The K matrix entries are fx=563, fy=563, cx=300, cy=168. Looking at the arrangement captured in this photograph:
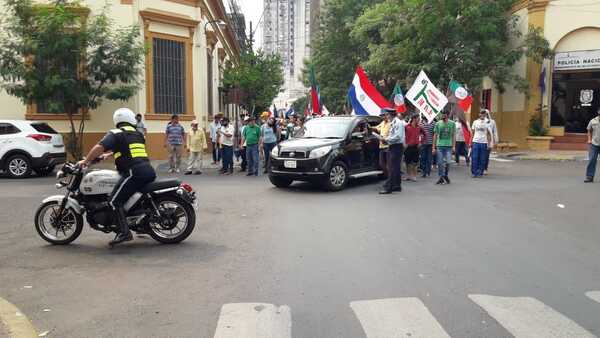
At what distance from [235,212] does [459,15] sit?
16.8 metres

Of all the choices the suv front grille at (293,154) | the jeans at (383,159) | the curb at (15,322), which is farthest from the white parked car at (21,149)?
the curb at (15,322)

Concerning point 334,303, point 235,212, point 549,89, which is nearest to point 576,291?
point 334,303

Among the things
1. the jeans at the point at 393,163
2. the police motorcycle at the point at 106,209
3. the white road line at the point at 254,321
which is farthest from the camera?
the jeans at the point at 393,163

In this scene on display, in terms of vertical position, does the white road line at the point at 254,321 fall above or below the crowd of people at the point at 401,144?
below

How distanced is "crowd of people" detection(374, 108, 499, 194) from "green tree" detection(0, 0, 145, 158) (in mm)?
8925

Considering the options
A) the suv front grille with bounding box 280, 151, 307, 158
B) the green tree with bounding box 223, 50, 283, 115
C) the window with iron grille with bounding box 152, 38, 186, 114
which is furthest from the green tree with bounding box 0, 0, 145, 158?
the green tree with bounding box 223, 50, 283, 115

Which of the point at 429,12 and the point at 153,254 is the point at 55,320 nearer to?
the point at 153,254

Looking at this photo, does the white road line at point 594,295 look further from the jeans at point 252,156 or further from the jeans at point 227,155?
the jeans at point 227,155

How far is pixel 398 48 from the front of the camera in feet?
78.6

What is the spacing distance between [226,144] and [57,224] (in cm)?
906

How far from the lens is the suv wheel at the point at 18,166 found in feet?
48.8

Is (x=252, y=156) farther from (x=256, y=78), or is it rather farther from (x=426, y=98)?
(x=256, y=78)

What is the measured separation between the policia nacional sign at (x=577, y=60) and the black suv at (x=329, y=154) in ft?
45.1

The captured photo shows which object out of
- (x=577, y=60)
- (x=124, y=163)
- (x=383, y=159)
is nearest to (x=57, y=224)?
(x=124, y=163)
